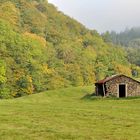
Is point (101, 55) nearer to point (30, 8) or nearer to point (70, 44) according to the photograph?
point (70, 44)

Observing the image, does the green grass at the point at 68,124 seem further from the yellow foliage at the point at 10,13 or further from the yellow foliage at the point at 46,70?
the yellow foliage at the point at 10,13

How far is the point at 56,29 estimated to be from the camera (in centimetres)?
16875

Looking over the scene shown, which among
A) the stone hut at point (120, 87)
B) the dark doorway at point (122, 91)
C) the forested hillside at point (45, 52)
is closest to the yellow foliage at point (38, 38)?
the forested hillside at point (45, 52)

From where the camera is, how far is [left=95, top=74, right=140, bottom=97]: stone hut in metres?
59.3

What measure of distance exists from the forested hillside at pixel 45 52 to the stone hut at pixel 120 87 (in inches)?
1464

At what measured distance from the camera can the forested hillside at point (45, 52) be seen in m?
106

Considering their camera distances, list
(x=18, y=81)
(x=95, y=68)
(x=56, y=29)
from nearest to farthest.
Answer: (x=18, y=81)
(x=95, y=68)
(x=56, y=29)

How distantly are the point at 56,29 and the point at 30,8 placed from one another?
12.8m

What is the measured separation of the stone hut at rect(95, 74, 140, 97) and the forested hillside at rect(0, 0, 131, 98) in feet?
122

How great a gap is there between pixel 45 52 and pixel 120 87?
249 feet

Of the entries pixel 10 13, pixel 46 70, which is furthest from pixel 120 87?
pixel 10 13

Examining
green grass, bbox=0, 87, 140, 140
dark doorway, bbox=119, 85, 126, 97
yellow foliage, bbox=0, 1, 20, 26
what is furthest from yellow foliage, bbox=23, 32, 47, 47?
green grass, bbox=0, 87, 140, 140

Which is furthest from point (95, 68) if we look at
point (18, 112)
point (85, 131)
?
point (85, 131)

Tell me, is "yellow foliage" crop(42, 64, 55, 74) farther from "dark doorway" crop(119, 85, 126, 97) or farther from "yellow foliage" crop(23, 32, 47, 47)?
"dark doorway" crop(119, 85, 126, 97)
